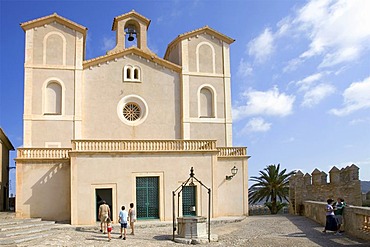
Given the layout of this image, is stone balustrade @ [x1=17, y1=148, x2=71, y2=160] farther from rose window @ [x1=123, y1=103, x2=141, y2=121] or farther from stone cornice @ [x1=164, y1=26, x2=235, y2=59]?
stone cornice @ [x1=164, y1=26, x2=235, y2=59]

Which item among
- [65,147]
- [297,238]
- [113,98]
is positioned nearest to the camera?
[297,238]

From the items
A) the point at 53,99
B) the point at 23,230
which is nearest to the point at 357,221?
the point at 23,230

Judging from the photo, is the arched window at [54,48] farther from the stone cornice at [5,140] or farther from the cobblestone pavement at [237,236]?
the cobblestone pavement at [237,236]

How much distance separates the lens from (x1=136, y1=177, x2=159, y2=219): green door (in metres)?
22.6

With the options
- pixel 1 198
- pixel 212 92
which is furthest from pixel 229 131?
pixel 1 198

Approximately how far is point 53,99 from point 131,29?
7672mm

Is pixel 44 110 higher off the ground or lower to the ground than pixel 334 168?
higher

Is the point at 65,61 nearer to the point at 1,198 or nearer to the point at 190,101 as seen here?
the point at 190,101

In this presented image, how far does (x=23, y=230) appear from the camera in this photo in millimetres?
Answer: 18312

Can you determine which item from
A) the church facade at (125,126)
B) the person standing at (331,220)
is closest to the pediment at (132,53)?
the church facade at (125,126)

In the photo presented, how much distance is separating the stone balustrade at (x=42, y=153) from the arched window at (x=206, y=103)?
9.33 m

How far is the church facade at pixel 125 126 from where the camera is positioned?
2238cm

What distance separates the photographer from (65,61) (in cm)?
2636

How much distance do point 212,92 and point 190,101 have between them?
172 cm
